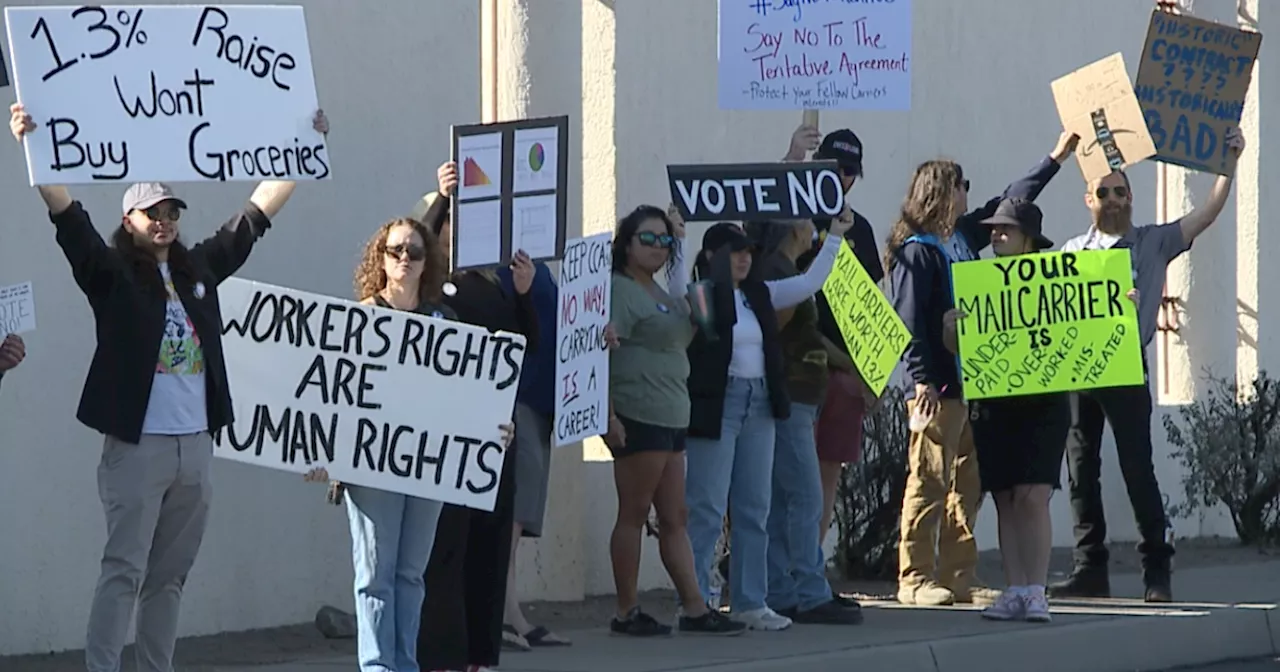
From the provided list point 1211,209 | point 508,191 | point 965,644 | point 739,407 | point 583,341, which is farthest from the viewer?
point 1211,209

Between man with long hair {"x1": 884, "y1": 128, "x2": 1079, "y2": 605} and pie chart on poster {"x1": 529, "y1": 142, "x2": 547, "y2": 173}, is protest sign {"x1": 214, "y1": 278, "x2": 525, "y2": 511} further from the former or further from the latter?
man with long hair {"x1": 884, "y1": 128, "x2": 1079, "y2": 605}

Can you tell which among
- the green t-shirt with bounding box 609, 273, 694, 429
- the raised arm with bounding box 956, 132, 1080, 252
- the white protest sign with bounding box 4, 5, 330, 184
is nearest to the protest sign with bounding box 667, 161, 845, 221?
the green t-shirt with bounding box 609, 273, 694, 429

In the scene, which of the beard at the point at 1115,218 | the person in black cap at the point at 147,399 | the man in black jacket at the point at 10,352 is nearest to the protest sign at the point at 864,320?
the beard at the point at 1115,218

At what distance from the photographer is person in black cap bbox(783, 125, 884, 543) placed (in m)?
10.3

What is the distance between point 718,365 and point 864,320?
0.87 meters

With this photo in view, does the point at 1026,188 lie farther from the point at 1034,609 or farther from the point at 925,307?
the point at 1034,609

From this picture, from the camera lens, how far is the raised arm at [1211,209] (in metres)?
11.0

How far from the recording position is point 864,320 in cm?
1014

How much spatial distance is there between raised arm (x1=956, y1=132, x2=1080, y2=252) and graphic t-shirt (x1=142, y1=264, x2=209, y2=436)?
Result: 444 cm

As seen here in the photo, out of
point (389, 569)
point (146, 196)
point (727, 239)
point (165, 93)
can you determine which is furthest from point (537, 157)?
point (389, 569)

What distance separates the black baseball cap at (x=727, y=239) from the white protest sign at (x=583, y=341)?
0.68 metres

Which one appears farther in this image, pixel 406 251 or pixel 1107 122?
pixel 1107 122

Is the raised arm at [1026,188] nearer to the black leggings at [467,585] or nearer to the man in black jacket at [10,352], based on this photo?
the black leggings at [467,585]

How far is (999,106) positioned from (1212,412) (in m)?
2.29
